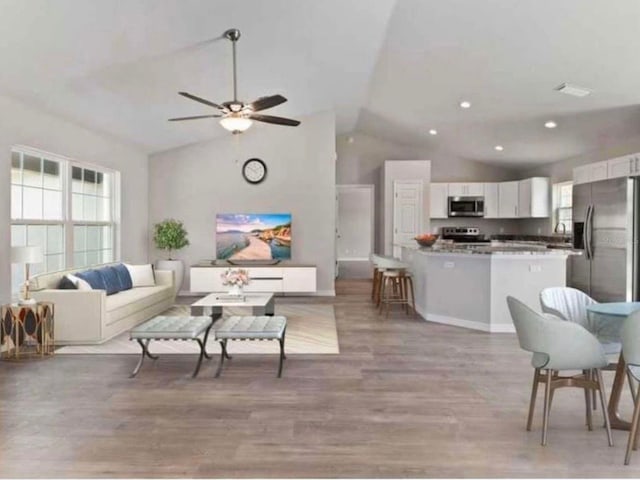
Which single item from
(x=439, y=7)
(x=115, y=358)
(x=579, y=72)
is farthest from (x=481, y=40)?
(x=115, y=358)

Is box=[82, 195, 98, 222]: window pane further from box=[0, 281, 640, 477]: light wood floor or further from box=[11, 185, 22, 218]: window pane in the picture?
box=[0, 281, 640, 477]: light wood floor

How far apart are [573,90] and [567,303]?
3397 millimetres

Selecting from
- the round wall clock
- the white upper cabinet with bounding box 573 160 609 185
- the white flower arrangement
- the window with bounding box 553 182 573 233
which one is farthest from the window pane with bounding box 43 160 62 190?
the window with bounding box 553 182 573 233

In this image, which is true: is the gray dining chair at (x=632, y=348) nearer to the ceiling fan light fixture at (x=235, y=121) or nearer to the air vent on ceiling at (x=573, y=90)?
the ceiling fan light fixture at (x=235, y=121)

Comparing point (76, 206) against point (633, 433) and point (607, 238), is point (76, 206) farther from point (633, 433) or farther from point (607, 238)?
point (607, 238)

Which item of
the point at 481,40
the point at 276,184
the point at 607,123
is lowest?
the point at 276,184

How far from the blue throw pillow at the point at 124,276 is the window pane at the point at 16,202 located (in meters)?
1.50

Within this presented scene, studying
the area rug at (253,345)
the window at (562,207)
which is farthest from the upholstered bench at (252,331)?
the window at (562,207)

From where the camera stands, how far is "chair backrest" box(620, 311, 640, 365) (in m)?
2.46

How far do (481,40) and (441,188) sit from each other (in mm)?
5217

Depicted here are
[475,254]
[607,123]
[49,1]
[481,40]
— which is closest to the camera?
[49,1]

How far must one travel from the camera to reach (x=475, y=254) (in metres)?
5.68

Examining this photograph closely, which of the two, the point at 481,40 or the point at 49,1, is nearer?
the point at 49,1

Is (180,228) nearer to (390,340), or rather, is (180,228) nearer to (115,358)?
(115,358)
